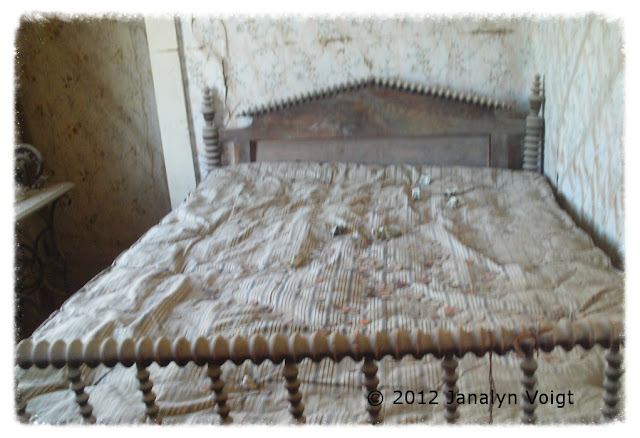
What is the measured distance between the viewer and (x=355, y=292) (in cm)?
173

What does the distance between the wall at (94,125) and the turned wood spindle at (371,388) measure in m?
2.66

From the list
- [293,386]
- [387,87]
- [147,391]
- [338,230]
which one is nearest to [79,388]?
[147,391]

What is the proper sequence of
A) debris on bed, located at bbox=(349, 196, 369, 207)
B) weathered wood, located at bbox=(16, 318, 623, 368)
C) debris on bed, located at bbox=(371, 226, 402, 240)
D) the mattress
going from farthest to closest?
1. debris on bed, located at bbox=(349, 196, 369, 207)
2. debris on bed, located at bbox=(371, 226, 402, 240)
3. the mattress
4. weathered wood, located at bbox=(16, 318, 623, 368)

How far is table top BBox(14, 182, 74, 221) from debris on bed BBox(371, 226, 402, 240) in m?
1.60

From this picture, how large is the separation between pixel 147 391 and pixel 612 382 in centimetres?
87

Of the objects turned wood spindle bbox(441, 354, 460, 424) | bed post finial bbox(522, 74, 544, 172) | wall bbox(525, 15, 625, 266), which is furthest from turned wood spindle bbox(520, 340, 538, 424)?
bed post finial bbox(522, 74, 544, 172)

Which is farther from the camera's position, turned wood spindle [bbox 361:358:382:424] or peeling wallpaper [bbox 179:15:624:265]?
peeling wallpaper [bbox 179:15:624:265]

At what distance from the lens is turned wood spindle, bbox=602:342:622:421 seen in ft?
3.27

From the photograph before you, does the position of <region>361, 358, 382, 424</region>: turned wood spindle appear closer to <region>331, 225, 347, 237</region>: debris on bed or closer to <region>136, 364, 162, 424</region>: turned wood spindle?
<region>136, 364, 162, 424</region>: turned wood spindle

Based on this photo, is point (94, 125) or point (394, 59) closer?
point (394, 59)

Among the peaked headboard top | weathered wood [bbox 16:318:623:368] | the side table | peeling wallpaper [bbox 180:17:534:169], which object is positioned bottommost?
the side table

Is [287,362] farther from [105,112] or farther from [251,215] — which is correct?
[105,112]

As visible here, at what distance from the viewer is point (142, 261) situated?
6.71ft

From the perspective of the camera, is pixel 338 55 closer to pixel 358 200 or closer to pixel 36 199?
pixel 358 200
